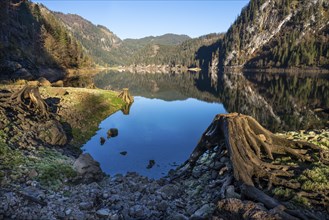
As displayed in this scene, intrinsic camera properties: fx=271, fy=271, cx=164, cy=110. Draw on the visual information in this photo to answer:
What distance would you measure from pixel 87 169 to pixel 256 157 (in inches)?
508

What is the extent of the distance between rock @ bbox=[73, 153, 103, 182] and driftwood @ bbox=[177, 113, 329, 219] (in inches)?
263

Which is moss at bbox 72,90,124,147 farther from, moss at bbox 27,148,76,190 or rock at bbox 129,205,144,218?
rock at bbox 129,205,144,218

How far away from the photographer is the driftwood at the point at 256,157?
1349cm

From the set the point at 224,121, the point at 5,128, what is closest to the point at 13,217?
the point at 224,121

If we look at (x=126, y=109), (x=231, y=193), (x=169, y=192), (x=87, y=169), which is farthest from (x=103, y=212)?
(x=126, y=109)

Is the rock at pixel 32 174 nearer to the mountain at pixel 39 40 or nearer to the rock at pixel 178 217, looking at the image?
the rock at pixel 178 217

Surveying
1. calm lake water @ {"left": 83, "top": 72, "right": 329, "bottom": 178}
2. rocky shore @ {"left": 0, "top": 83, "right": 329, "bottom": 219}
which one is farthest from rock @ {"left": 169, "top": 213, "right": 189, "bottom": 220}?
calm lake water @ {"left": 83, "top": 72, "right": 329, "bottom": 178}

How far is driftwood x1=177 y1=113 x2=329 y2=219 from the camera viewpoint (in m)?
13.5

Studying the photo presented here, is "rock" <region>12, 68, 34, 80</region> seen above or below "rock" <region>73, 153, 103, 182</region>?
above

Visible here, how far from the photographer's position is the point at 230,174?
16375 mm

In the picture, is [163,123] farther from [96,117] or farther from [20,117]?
[20,117]

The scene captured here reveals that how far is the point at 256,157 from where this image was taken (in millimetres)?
16031

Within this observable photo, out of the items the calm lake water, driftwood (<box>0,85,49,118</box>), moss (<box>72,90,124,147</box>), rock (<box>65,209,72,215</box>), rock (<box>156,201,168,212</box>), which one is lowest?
the calm lake water

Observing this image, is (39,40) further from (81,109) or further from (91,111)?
(81,109)
